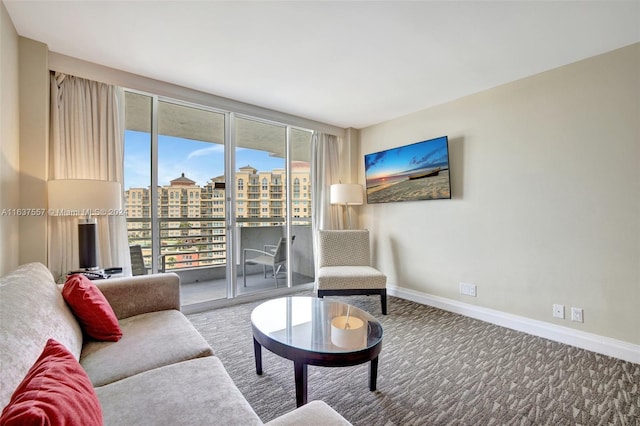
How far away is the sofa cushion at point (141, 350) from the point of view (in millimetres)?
1321

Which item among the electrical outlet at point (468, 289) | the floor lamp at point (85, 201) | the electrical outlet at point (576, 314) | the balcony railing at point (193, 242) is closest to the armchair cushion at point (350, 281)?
the electrical outlet at point (468, 289)

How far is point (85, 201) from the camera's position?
82.4 inches

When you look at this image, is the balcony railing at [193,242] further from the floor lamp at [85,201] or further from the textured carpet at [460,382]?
the textured carpet at [460,382]

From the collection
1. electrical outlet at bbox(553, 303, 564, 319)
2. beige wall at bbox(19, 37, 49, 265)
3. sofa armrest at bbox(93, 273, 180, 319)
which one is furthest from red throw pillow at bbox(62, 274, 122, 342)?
electrical outlet at bbox(553, 303, 564, 319)

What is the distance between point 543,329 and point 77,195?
3960 millimetres

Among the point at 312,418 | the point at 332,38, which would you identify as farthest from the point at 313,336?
the point at 332,38

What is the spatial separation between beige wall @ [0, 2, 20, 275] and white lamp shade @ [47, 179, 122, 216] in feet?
0.74

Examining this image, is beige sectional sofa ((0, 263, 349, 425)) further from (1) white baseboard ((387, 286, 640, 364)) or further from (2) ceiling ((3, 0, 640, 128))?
(1) white baseboard ((387, 286, 640, 364))

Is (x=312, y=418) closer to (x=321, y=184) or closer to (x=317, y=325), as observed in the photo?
(x=317, y=325)

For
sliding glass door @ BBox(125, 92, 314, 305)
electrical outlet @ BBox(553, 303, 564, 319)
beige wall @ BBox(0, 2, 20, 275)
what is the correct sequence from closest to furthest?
beige wall @ BBox(0, 2, 20, 275) → electrical outlet @ BBox(553, 303, 564, 319) → sliding glass door @ BBox(125, 92, 314, 305)

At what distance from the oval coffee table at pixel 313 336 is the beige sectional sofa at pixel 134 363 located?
1.29 ft

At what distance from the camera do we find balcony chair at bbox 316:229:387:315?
324cm

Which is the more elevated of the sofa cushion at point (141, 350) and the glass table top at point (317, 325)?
the sofa cushion at point (141, 350)

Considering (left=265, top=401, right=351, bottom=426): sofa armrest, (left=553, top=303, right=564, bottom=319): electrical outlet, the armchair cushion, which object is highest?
(left=265, top=401, right=351, bottom=426): sofa armrest
